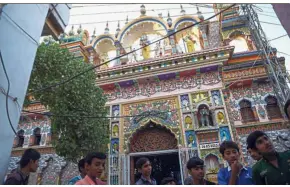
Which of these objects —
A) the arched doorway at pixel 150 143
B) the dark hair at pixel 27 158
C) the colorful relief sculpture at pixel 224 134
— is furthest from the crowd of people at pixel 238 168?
the arched doorway at pixel 150 143

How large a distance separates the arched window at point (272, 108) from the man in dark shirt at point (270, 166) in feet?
20.2

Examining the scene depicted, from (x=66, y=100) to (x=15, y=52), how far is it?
2533 millimetres

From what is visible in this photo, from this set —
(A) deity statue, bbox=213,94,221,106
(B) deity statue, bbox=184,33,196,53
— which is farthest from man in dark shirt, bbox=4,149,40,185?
(B) deity statue, bbox=184,33,196,53

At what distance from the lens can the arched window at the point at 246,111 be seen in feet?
24.9

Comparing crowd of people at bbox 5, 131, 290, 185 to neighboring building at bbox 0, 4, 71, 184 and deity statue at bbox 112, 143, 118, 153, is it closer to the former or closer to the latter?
neighboring building at bbox 0, 4, 71, 184

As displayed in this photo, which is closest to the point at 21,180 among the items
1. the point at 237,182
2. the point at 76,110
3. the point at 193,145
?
the point at 237,182

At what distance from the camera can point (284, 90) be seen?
5.75 meters

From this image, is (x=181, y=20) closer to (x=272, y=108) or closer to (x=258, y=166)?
(x=272, y=108)

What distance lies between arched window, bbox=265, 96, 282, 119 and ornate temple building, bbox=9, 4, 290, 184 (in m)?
0.02

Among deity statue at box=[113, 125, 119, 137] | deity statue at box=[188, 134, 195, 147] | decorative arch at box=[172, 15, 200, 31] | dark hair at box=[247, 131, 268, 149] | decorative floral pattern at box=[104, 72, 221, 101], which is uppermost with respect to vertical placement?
decorative arch at box=[172, 15, 200, 31]

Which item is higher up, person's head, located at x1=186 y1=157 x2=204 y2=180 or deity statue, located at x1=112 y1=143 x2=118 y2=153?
deity statue, located at x1=112 y1=143 x2=118 y2=153

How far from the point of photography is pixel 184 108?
8008 mm

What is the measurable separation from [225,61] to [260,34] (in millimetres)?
2045

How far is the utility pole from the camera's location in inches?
227
